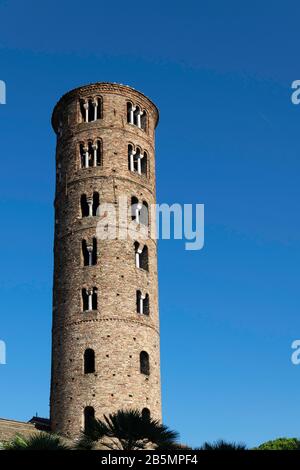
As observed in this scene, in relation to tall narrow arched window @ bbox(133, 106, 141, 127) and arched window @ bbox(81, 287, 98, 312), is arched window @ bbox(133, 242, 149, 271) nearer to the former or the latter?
arched window @ bbox(81, 287, 98, 312)

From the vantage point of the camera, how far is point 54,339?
38375mm

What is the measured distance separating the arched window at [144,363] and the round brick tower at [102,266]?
0.15 feet

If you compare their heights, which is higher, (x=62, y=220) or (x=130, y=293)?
(x=62, y=220)

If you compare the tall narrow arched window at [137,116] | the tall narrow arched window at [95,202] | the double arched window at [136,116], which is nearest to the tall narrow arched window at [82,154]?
the tall narrow arched window at [95,202]

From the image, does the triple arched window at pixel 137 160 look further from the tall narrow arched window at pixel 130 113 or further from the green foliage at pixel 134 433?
the green foliage at pixel 134 433

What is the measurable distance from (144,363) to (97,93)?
1367 centimetres

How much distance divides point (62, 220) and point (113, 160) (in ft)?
12.4

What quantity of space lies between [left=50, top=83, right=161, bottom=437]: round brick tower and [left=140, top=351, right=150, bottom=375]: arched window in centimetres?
4

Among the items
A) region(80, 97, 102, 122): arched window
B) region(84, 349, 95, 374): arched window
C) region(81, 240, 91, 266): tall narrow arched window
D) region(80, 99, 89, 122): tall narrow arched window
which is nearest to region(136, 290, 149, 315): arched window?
region(81, 240, 91, 266): tall narrow arched window

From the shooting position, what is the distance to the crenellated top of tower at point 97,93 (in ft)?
137

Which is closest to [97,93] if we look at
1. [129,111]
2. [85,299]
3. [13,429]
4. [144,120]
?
[129,111]

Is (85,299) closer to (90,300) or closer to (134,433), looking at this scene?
(90,300)
